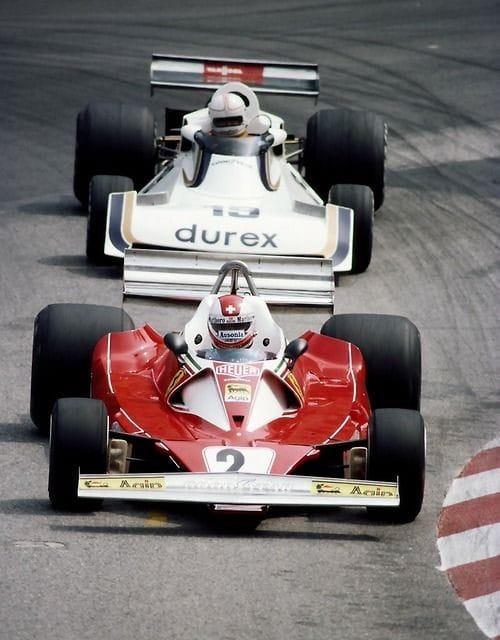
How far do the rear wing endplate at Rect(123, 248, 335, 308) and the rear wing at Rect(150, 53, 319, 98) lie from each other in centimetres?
492

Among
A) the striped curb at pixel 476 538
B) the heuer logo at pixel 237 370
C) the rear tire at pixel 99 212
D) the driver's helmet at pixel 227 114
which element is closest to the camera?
the striped curb at pixel 476 538

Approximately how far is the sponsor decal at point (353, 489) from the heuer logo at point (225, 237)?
20.5 ft

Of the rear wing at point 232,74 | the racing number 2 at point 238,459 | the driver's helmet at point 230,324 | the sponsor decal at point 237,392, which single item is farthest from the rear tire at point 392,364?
the rear wing at point 232,74

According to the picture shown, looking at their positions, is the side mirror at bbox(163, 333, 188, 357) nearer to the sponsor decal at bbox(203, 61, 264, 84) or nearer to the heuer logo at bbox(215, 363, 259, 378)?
the heuer logo at bbox(215, 363, 259, 378)

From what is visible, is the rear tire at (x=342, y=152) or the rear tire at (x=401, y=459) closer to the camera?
the rear tire at (x=401, y=459)

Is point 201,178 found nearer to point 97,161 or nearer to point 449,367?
point 97,161

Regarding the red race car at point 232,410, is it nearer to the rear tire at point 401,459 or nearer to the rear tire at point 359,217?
the rear tire at point 401,459

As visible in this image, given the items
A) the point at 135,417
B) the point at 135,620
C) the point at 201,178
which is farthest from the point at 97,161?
the point at 135,620

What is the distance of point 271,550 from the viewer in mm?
10812

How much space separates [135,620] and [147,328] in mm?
4005

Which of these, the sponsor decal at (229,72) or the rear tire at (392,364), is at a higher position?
the rear tire at (392,364)

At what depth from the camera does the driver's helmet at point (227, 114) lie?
18.6 metres

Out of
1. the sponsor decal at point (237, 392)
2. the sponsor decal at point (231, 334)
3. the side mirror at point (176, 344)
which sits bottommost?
the sponsor decal at point (237, 392)

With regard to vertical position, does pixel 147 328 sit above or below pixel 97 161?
above
